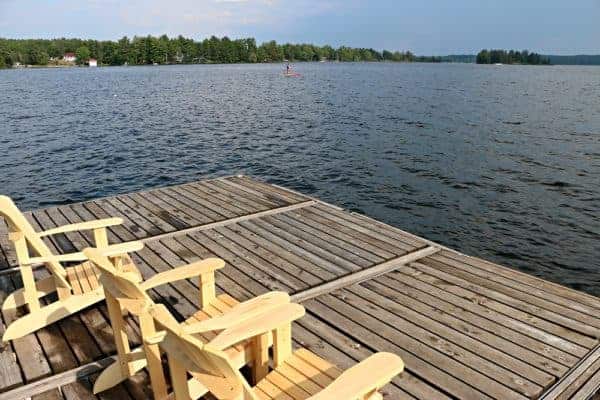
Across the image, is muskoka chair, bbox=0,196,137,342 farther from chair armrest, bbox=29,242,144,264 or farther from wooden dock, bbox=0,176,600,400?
wooden dock, bbox=0,176,600,400

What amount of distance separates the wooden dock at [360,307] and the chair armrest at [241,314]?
1.21 meters

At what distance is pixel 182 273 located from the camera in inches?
144

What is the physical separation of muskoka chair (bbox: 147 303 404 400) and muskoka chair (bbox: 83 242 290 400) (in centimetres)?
10

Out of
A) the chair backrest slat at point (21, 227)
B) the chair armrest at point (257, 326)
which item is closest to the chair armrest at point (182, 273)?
the chair armrest at point (257, 326)

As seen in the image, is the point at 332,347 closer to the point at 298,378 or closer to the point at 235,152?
the point at 298,378

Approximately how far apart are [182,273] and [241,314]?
887 millimetres

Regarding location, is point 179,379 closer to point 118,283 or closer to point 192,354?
point 192,354

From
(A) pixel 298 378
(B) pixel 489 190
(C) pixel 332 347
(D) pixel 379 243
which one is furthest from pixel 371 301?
(B) pixel 489 190

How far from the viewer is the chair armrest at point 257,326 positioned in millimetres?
2650

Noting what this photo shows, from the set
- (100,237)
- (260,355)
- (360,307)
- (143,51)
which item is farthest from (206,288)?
(143,51)

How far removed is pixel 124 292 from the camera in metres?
2.90

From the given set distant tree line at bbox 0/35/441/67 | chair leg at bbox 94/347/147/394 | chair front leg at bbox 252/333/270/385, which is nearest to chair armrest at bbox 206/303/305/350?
chair front leg at bbox 252/333/270/385

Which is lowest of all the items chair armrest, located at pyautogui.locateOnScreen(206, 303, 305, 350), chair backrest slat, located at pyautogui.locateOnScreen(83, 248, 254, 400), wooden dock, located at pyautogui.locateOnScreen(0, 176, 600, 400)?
wooden dock, located at pyautogui.locateOnScreen(0, 176, 600, 400)

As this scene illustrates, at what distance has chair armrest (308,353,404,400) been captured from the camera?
7.80ft
